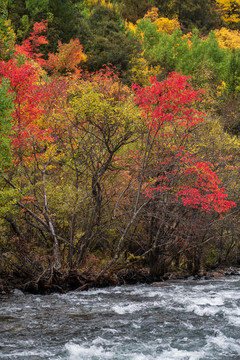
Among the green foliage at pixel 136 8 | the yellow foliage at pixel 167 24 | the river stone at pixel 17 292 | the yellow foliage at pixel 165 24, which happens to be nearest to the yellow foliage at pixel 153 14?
the yellow foliage at pixel 165 24

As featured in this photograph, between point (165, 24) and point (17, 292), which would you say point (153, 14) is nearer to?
point (165, 24)

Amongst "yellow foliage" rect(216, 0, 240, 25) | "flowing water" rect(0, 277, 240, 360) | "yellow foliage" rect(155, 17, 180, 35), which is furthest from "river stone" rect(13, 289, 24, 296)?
"yellow foliage" rect(216, 0, 240, 25)

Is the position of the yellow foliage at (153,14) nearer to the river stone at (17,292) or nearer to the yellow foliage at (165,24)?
the yellow foliage at (165,24)

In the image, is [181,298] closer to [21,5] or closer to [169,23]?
[21,5]

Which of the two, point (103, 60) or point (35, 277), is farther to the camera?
point (103, 60)

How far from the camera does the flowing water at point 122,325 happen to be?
28.0ft

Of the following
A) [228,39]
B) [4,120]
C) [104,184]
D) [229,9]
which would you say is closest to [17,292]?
[104,184]

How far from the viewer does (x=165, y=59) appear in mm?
50062

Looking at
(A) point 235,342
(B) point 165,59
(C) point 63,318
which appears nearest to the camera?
(A) point 235,342

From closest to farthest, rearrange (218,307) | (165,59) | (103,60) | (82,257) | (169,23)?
(218,307) → (82,257) → (103,60) → (165,59) → (169,23)

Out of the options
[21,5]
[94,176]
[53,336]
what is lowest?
[53,336]

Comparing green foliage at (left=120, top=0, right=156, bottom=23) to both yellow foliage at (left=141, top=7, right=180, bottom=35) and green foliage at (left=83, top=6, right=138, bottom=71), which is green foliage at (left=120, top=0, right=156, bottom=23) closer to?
yellow foliage at (left=141, top=7, right=180, bottom=35)

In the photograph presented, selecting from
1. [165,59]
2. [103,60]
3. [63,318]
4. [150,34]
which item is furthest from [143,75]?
[63,318]

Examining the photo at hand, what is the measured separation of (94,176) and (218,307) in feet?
22.7
